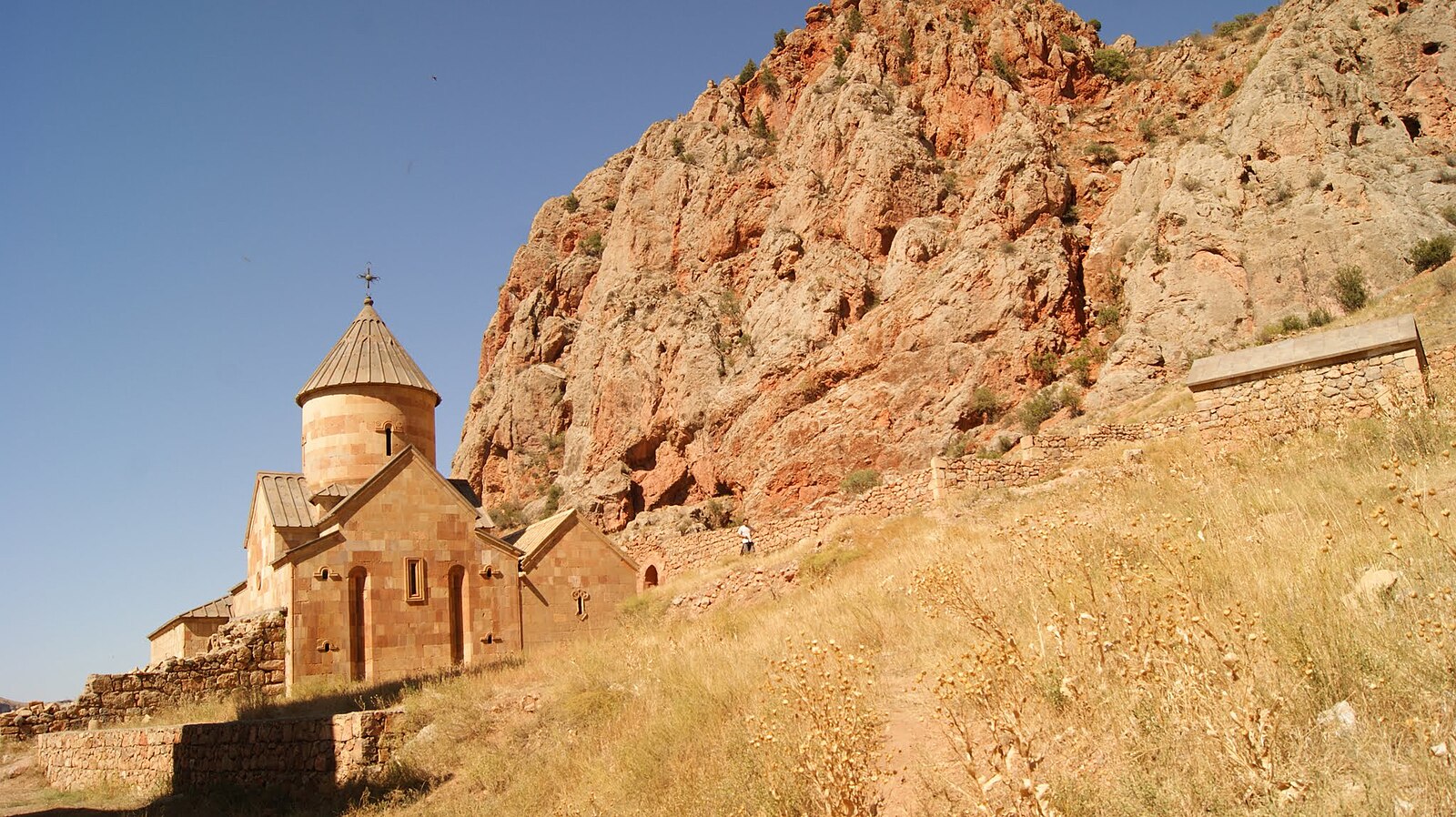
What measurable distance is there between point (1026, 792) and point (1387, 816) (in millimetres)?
1233

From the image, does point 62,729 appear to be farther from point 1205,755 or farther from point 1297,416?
point 1297,416

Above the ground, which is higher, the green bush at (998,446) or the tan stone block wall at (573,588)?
the green bush at (998,446)

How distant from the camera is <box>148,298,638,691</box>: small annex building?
653 inches

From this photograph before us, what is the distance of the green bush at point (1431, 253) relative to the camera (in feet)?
76.8

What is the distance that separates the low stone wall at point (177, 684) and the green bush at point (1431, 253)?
27798 millimetres

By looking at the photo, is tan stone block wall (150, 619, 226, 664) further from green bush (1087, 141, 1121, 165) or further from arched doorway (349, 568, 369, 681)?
green bush (1087, 141, 1121, 165)

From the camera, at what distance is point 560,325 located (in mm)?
44906

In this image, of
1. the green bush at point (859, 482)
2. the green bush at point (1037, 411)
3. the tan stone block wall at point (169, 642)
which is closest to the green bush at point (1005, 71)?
the green bush at point (1037, 411)

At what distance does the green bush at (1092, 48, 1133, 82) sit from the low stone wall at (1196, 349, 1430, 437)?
30.6 m

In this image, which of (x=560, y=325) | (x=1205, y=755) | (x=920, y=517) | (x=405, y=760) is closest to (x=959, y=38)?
(x=560, y=325)

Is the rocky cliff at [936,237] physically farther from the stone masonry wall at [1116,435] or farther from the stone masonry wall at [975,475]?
the stone masonry wall at [975,475]

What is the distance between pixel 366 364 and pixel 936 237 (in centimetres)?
2017

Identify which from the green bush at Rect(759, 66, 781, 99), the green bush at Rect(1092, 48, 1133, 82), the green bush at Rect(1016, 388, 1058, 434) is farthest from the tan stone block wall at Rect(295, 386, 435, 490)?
the green bush at Rect(1092, 48, 1133, 82)

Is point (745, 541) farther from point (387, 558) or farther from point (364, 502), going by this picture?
point (364, 502)
